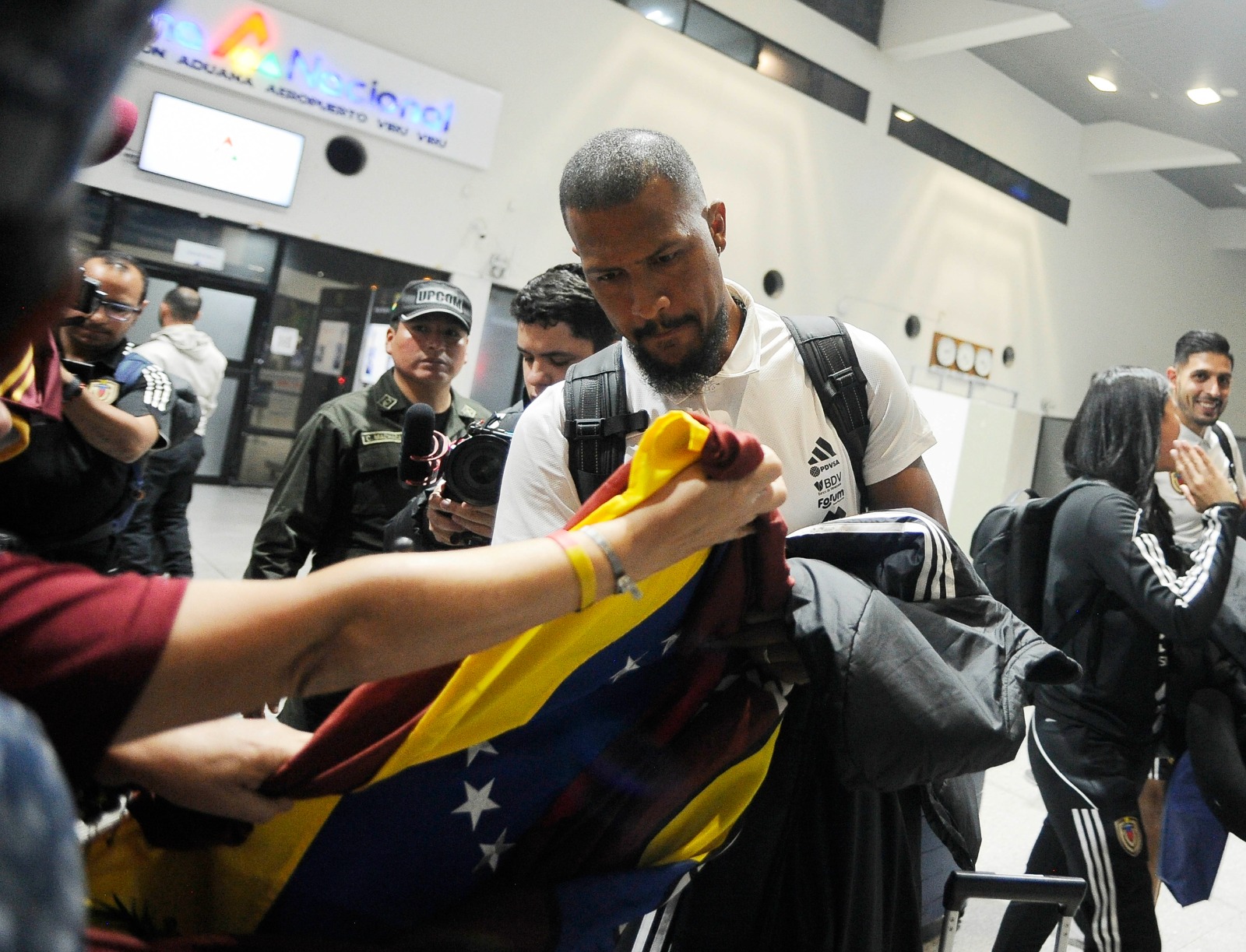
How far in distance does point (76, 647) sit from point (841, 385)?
1307 mm

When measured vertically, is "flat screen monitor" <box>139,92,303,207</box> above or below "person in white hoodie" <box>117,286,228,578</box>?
above

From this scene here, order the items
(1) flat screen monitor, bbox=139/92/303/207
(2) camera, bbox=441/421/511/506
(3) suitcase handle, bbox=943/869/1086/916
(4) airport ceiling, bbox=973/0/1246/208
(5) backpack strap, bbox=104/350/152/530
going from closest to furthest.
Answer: (3) suitcase handle, bbox=943/869/1086/916
(2) camera, bbox=441/421/511/506
(5) backpack strap, bbox=104/350/152/530
(1) flat screen monitor, bbox=139/92/303/207
(4) airport ceiling, bbox=973/0/1246/208

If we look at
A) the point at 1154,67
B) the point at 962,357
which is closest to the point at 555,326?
the point at 1154,67

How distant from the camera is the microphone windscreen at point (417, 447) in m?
2.24

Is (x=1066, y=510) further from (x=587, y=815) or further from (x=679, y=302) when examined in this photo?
(x=587, y=815)

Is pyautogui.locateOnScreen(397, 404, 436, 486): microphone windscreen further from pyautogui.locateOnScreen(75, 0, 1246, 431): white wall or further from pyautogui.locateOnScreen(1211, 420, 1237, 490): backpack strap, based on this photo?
pyautogui.locateOnScreen(75, 0, 1246, 431): white wall

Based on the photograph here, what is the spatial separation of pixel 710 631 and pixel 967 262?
42.7 feet

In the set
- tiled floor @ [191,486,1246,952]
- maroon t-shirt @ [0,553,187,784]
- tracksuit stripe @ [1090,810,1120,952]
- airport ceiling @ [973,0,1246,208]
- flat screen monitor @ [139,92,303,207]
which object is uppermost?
airport ceiling @ [973,0,1246,208]

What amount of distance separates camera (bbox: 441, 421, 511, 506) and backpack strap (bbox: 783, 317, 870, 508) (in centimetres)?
60

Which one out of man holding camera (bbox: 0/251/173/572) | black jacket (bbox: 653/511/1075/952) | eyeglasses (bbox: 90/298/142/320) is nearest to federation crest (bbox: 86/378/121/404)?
man holding camera (bbox: 0/251/173/572)

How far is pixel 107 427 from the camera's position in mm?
2682

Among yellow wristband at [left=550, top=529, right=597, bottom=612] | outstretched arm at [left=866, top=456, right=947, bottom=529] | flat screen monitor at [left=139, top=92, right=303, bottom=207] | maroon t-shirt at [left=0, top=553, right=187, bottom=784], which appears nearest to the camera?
maroon t-shirt at [left=0, top=553, right=187, bottom=784]

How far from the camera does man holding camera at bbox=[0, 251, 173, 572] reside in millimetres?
2629

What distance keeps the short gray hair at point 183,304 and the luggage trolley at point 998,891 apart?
209 inches
